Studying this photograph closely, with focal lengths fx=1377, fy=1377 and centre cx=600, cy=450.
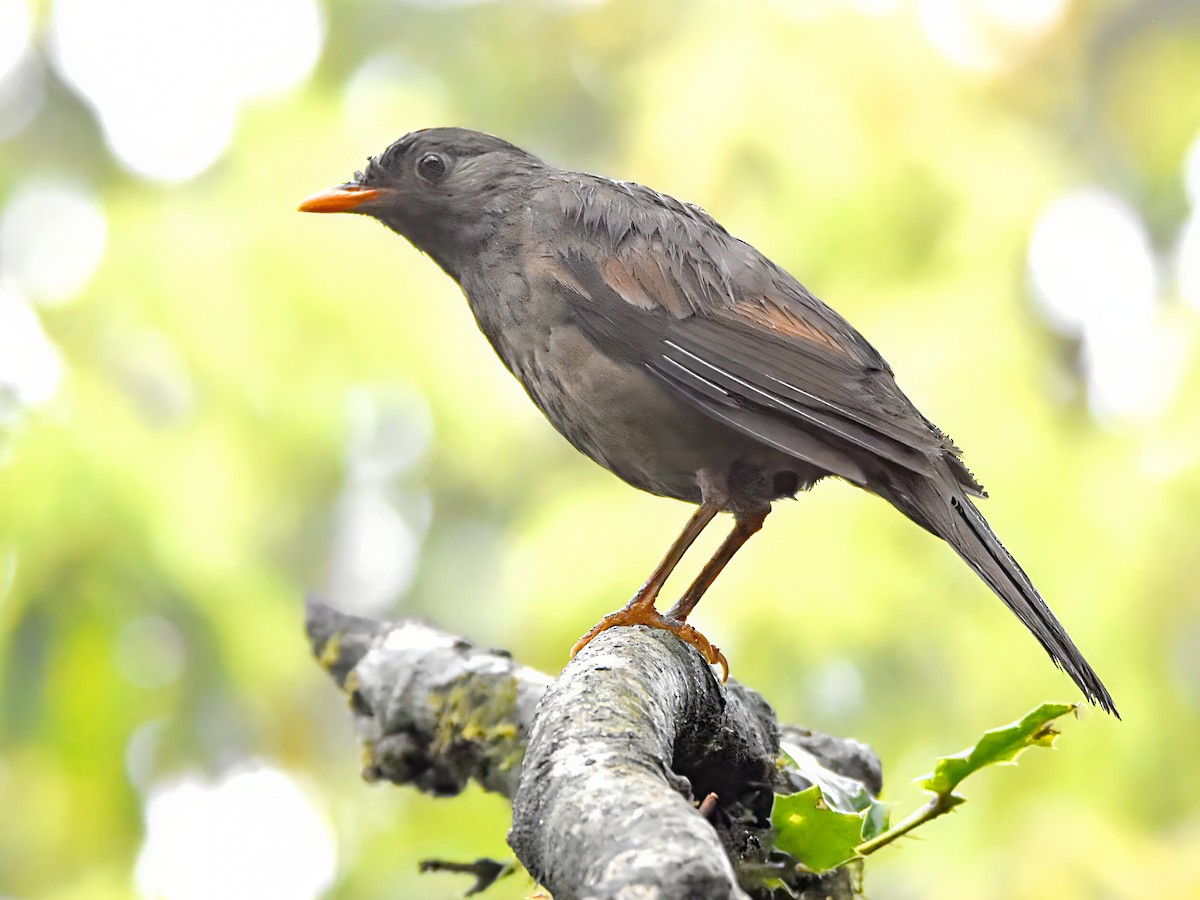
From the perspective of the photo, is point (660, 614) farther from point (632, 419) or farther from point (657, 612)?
point (632, 419)

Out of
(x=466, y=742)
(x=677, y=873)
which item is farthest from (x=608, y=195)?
(x=677, y=873)

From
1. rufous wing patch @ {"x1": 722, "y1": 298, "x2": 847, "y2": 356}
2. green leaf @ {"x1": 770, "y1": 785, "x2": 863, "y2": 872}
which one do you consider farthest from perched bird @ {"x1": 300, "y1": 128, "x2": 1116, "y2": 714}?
green leaf @ {"x1": 770, "y1": 785, "x2": 863, "y2": 872}

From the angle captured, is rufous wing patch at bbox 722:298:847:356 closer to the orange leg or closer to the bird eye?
the orange leg

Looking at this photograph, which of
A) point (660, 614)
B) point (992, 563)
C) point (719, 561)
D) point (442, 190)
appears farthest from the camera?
point (442, 190)

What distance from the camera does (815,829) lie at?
93.7 inches

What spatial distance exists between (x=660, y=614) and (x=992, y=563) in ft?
2.43

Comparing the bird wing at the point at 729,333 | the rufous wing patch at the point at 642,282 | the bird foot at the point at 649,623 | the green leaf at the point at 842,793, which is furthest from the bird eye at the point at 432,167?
the green leaf at the point at 842,793

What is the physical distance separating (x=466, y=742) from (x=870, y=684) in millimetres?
3471

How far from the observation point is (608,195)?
3.52 metres

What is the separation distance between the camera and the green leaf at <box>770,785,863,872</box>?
2334mm

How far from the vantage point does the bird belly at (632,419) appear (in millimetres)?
3172

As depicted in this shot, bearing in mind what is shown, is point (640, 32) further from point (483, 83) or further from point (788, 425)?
point (788, 425)

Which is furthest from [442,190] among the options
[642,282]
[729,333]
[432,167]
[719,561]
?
[719,561]

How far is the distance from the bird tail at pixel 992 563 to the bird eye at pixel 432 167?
1.49 meters
